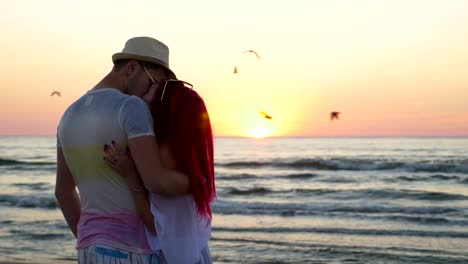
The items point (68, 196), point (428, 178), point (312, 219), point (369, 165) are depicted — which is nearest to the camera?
point (68, 196)

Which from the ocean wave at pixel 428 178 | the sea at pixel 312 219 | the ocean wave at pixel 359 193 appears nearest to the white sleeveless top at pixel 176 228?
the sea at pixel 312 219

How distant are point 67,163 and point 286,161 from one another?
31.0m

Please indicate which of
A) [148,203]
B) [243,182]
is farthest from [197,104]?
[243,182]

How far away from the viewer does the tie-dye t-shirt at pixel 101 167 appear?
2.11m

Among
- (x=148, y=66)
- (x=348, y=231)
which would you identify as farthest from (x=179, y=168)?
(x=348, y=231)

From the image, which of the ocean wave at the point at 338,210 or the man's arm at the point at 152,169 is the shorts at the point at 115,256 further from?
the ocean wave at the point at 338,210

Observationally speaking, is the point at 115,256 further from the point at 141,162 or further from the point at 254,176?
the point at 254,176

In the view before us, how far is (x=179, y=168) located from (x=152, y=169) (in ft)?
0.29

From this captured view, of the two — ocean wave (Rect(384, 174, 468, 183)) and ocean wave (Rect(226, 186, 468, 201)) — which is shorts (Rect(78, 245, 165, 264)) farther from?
ocean wave (Rect(384, 174, 468, 183))

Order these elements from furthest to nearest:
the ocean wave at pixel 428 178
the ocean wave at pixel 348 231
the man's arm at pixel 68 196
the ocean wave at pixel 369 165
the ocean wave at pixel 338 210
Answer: the ocean wave at pixel 369 165
the ocean wave at pixel 428 178
the ocean wave at pixel 338 210
the ocean wave at pixel 348 231
the man's arm at pixel 68 196

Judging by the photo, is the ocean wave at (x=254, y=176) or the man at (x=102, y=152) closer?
the man at (x=102, y=152)

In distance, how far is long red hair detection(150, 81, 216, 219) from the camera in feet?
6.72

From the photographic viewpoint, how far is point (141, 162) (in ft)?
6.77

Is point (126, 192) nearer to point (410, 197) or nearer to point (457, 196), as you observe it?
point (410, 197)
